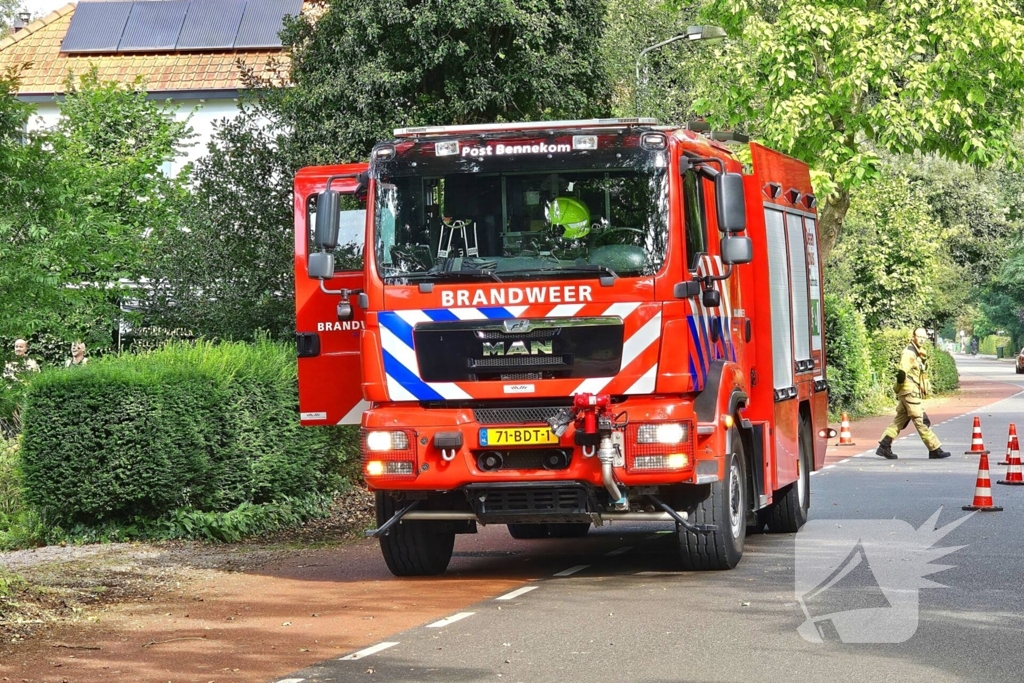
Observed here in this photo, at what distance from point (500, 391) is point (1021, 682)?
4663 millimetres

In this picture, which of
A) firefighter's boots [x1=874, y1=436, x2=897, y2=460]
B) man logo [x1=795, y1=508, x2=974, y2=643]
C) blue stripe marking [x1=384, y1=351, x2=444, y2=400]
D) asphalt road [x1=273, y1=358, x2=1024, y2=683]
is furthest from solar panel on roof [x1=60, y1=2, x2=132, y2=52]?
blue stripe marking [x1=384, y1=351, x2=444, y2=400]

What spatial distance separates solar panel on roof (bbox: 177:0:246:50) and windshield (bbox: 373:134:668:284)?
99.6 feet

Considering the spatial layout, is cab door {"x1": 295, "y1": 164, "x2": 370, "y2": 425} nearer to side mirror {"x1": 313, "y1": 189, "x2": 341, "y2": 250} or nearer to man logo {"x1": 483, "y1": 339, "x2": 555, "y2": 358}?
side mirror {"x1": 313, "y1": 189, "x2": 341, "y2": 250}

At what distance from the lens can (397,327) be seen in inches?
456

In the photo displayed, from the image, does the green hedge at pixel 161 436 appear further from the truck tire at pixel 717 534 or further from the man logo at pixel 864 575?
the man logo at pixel 864 575

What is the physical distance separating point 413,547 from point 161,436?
283 cm

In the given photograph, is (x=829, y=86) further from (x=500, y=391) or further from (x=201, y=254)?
(x=500, y=391)

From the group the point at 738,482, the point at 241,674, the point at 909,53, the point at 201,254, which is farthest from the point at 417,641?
the point at 909,53

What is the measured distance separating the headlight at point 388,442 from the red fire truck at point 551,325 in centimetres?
1

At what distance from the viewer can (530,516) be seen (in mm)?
11422

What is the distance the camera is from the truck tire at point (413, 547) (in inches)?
484

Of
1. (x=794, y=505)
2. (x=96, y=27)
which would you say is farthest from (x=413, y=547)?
(x=96, y=27)

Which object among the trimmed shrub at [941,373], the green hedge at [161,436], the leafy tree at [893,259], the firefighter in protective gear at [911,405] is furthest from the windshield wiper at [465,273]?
the trimmed shrub at [941,373]

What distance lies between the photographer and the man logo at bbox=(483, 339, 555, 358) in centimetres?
1135
